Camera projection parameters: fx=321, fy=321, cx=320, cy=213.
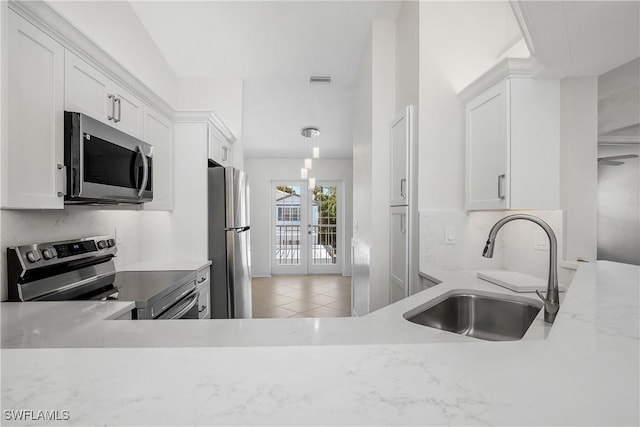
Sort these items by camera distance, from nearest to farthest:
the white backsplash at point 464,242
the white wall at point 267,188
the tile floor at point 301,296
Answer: the white backsplash at point 464,242 < the tile floor at point 301,296 < the white wall at point 267,188

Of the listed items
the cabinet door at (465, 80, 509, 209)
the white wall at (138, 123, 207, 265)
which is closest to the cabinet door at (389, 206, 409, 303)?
the cabinet door at (465, 80, 509, 209)

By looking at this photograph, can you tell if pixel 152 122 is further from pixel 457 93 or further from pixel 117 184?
pixel 457 93

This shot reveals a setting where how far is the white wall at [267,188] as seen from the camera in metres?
7.06

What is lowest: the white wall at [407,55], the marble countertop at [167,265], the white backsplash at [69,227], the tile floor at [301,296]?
the tile floor at [301,296]

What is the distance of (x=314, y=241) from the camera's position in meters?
7.30

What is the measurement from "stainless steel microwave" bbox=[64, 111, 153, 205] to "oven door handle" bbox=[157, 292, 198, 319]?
0.68 meters

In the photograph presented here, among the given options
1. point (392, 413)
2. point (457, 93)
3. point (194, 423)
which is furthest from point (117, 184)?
point (457, 93)

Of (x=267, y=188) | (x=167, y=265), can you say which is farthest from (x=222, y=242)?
(x=267, y=188)

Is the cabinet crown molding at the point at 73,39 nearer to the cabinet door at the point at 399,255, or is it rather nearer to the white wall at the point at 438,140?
the white wall at the point at 438,140

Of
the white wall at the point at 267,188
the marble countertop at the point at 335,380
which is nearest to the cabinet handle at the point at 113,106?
the marble countertop at the point at 335,380

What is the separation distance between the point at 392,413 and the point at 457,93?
2.24 m

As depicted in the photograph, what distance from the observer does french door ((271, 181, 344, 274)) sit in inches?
285

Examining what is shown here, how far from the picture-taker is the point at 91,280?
1.86 m

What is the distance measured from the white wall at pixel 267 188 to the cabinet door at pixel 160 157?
4.33 meters
